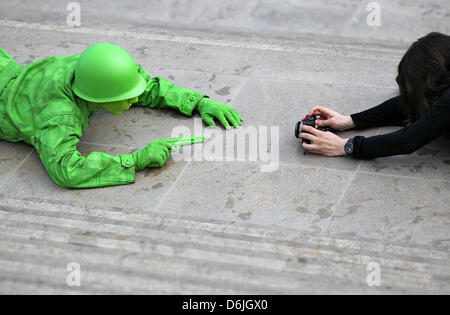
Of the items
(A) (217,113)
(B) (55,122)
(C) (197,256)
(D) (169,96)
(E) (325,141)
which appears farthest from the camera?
(D) (169,96)

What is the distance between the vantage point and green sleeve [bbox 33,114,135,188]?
407 cm

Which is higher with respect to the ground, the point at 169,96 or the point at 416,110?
the point at 416,110

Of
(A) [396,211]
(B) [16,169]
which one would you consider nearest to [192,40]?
(B) [16,169]

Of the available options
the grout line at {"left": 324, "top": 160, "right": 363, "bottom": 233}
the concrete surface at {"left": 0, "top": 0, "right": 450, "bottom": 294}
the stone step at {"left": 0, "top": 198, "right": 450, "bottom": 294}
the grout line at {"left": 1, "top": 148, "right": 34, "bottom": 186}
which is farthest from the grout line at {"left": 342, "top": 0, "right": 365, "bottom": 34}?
the grout line at {"left": 1, "top": 148, "right": 34, "bottom": 186}

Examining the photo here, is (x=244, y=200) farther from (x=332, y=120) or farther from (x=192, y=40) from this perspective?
(x=192, y=40)

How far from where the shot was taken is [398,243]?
364cm

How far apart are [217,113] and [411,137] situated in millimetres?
1323

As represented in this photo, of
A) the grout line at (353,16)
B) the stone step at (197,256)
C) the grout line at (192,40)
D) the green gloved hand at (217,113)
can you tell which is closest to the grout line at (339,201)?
the stone step at (197,256)

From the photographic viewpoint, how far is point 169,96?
15.6 ft

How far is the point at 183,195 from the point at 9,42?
2.66 metres

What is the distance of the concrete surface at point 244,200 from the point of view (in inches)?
136

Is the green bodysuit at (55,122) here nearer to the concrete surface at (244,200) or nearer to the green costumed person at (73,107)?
the green costumed person at (73,107)

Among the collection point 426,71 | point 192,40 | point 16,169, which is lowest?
point 16,169

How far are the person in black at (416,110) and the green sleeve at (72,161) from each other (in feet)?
3.79
